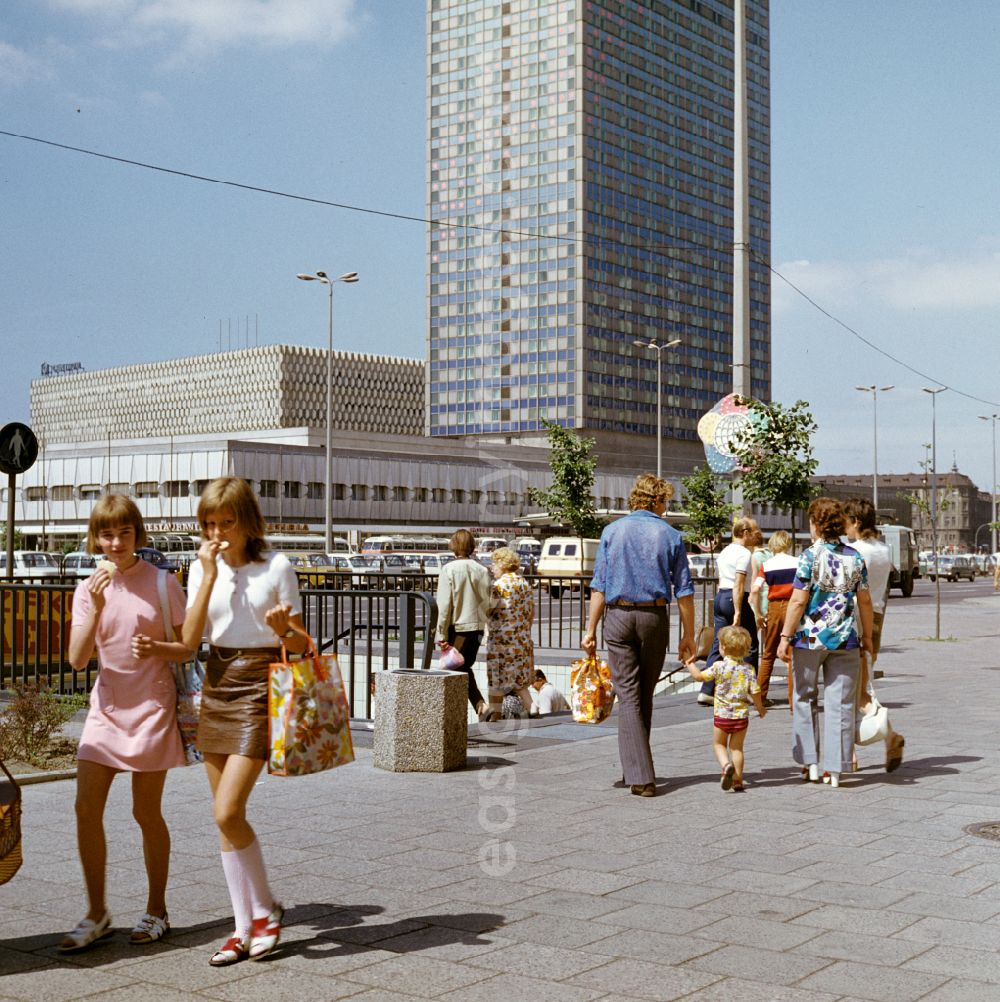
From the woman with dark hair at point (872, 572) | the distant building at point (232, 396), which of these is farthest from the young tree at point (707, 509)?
the distant building at point (232, 396)

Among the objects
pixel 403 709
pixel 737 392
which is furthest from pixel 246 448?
pixel 403 709

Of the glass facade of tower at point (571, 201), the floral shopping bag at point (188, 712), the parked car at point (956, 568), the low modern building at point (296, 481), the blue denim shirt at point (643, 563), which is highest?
the glass facade of tower at point (571, 201)

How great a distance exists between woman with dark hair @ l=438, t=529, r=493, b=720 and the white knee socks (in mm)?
7536

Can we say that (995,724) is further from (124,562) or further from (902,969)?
(124,562)

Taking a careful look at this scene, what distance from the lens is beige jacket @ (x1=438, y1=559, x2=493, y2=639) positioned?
1273 cm

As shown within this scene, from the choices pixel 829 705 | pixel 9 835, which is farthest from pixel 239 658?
pixel 829 705

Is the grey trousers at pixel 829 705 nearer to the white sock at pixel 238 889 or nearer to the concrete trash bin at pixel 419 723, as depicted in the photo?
the concrete trash bin at pixel 419 723

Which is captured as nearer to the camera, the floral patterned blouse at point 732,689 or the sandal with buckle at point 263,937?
the sandal with buckle at point 263,937

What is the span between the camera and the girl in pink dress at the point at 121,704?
5.24 metres

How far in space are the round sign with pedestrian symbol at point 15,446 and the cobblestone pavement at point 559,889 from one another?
5.51m

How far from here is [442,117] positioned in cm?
13112

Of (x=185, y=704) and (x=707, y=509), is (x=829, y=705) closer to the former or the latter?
(x=185, y=704)

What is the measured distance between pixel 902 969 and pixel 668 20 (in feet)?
444

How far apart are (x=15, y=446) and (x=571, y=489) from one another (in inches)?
1355
